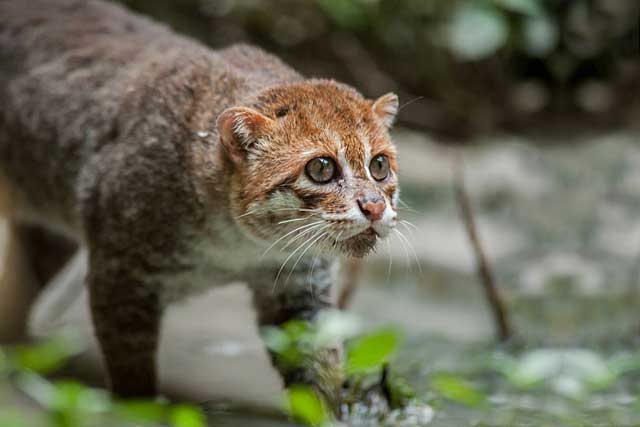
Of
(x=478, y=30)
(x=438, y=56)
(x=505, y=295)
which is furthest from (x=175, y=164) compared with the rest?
(x=438, y=56)

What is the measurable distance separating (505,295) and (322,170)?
393 centimetres

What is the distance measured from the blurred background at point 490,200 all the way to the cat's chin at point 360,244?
92cm

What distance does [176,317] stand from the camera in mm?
7367

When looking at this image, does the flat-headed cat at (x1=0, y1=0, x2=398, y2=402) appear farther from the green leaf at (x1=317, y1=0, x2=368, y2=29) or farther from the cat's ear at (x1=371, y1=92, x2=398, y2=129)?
the green leaf at (x1=317, y1=0, x2=368, y2=29)

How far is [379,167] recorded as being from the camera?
15.0 feet

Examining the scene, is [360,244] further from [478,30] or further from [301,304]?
[478,30]

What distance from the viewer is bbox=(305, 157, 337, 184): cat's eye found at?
4.41m

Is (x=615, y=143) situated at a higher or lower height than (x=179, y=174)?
higher

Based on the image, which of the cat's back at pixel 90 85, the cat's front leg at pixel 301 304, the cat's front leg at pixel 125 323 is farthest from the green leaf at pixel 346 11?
the cat's front leg at pixel 125 323

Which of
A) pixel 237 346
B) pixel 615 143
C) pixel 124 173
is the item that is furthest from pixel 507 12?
pixel 124 173

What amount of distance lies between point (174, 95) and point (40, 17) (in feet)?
5.55

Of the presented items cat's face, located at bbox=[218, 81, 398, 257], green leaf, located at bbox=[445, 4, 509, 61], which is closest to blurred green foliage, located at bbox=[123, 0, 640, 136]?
green leaf, located at bbox=[445, 4, 509, 61]

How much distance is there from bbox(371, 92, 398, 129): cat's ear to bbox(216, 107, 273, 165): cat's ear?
560 millimetres

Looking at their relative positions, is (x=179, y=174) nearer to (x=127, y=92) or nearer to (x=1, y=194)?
(x=127, y=92)
